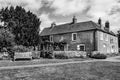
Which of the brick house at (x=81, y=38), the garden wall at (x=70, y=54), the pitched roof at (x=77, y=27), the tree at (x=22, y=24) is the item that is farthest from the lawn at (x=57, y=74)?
the pitched roof at (x=77, y=27)

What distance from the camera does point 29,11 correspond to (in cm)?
2597

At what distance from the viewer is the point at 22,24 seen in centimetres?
2289

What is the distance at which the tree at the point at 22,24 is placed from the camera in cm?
2249

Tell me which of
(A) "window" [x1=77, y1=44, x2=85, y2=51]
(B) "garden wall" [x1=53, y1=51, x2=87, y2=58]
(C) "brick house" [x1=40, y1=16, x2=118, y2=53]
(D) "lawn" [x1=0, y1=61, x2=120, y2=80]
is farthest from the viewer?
(A) "window" [x1=77, y1=44, x2=85, y2=51]

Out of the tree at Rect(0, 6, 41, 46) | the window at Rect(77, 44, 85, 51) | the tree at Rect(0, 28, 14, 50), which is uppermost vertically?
the tree at Rect(0, 6, 41, 46)

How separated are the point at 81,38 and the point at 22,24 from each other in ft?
44.4

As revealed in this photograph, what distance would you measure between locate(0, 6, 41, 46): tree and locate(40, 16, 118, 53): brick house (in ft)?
25.5

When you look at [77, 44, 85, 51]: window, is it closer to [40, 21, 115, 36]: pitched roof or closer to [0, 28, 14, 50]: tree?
[40, 21, 115, 36]: pitched roof

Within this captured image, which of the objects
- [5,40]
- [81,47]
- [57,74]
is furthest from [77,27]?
[57,74]

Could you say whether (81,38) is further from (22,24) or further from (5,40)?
(5,40)

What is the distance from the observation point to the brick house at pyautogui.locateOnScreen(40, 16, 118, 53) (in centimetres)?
2767

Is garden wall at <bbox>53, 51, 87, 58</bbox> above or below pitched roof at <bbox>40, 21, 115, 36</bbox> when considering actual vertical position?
below

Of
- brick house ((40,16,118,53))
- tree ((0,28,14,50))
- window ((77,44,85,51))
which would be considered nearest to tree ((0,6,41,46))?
tree ((0,28,14,50))

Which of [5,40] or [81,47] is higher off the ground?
[5,40]
